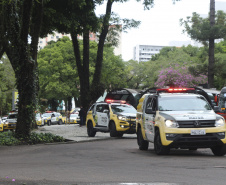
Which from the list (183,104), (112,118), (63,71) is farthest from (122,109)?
(63,71)

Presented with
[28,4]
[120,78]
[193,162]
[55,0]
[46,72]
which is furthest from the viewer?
[120,78]

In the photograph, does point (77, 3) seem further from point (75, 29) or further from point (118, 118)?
point (118, 118)

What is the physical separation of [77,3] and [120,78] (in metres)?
51.1

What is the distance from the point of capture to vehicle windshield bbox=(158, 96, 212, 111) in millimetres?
14583

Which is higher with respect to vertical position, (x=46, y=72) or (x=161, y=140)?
(x=46, y=72)

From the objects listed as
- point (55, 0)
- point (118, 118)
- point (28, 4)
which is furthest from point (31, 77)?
point (55, 0)

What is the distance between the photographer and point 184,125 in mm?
13508

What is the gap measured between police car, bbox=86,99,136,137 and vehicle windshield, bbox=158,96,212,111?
911cm

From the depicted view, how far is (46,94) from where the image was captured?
254 ft

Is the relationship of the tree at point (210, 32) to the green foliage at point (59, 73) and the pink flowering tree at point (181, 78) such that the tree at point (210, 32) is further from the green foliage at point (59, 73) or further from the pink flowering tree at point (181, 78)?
the green foliage at point (59, 73)

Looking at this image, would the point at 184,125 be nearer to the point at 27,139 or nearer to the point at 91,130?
the point at 27,139

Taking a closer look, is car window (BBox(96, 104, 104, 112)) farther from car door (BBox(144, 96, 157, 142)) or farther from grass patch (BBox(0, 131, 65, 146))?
car door (BBox(144, 96, 157, 142))

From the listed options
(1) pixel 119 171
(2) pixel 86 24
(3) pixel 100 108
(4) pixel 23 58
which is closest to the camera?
(1) pixel 119 171

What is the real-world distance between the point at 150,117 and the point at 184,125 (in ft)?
5.82
